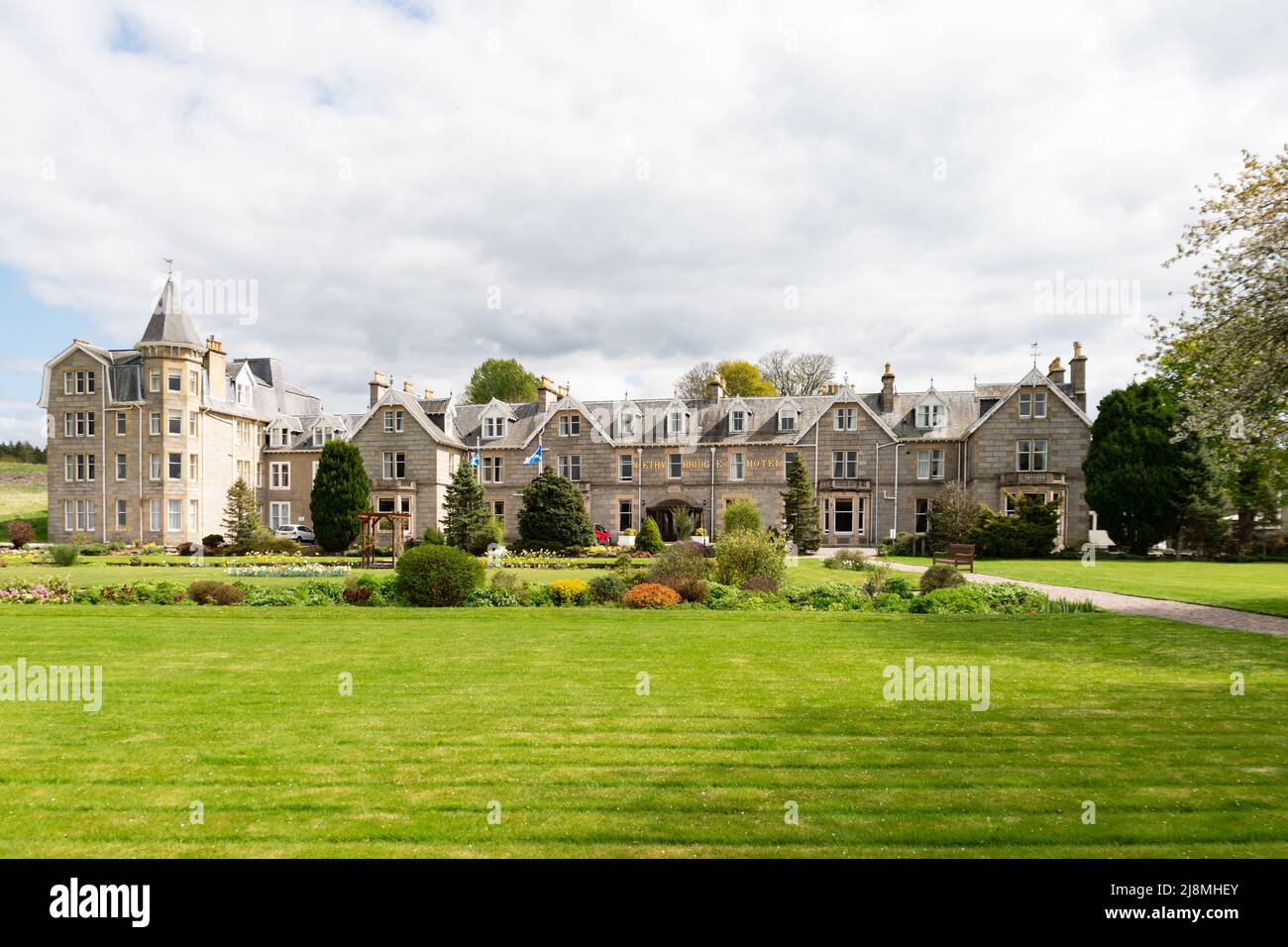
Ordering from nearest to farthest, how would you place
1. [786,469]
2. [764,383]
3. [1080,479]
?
[1080,479], [786,469], [764,383]

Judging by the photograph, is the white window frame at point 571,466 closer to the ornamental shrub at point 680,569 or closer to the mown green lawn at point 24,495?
the ornamental shrub at point 680,569

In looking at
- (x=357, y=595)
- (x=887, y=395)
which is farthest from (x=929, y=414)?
(x=357, y=595)

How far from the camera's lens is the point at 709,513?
47.5 meters

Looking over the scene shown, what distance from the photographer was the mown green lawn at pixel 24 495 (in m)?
55.5

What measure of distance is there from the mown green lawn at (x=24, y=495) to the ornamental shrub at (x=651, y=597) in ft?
180

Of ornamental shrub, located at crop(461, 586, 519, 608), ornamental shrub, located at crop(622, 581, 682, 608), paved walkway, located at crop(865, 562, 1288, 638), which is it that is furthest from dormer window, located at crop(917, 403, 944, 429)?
ornamental shrub, located at crop(461, 586, 519, 608)

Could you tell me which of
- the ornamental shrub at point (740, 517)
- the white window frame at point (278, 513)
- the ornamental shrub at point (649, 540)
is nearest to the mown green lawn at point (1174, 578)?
the ornamental shrub at point (740, 517)

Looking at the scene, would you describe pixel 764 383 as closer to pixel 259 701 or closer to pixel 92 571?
pixel 92 571

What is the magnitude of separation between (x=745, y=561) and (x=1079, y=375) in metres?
33.8

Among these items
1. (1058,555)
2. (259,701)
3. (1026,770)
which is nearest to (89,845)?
(259,701)

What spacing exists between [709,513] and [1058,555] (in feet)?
65.7

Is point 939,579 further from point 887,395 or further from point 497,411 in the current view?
point 497,411

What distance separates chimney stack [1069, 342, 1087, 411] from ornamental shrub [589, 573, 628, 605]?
37.4 m

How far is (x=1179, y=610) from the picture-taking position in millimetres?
16969
